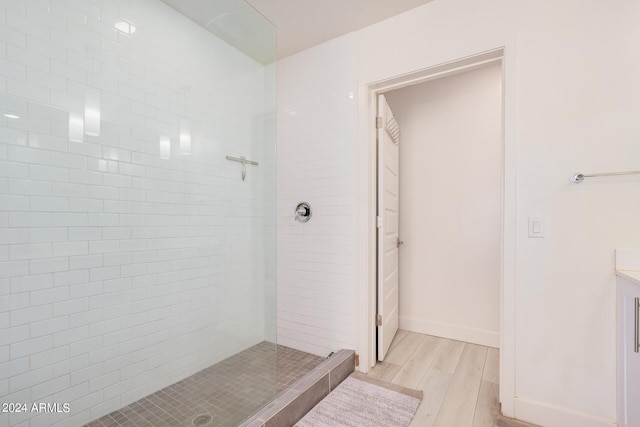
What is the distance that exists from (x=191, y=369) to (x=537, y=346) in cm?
187

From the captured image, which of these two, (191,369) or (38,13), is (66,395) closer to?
(191,369)

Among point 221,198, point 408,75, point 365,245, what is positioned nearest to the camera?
point 221,198

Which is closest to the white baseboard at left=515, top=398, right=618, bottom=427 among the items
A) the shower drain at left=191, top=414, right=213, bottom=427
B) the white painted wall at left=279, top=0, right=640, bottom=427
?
the white painted wall at left=279, top=0, right=640, bottom=427

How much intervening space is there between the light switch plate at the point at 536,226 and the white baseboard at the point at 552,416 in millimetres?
889

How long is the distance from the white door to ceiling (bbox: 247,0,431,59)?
544 millimetres

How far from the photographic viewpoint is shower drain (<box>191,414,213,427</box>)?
1.43 meters

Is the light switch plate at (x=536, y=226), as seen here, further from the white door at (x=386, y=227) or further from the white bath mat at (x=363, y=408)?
the white bath mat at (x=363, y=408)

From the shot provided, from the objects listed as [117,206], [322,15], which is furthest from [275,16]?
[117,206]

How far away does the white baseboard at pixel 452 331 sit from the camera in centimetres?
257

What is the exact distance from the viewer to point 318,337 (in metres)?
2.39

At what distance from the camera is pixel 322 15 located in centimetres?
207

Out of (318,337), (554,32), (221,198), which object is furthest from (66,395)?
(554,32)

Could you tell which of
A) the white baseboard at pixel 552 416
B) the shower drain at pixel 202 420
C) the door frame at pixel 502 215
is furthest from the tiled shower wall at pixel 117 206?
the white baseboard at pixel 552 416

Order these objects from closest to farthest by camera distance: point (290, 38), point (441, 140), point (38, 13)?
1. point (38, 13)
2. point (290, 38)
3. point (441, 140)
